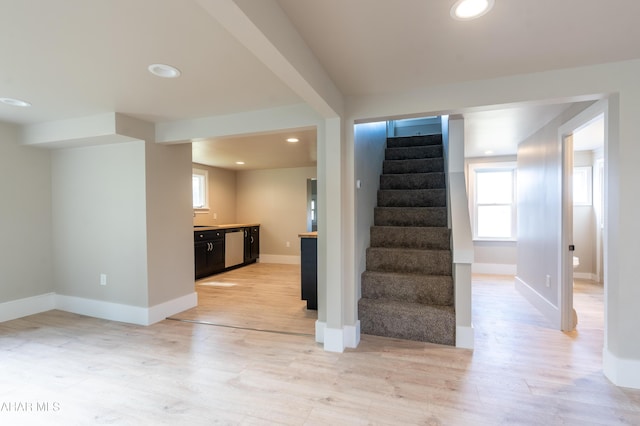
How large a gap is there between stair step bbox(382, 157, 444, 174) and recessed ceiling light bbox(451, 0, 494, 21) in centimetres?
282

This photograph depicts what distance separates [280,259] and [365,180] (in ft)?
13.8

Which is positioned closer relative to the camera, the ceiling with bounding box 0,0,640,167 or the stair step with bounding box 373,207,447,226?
the ceiling with bounding box 0,0,640,167

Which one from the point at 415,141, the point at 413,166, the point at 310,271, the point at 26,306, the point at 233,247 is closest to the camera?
the point at 26,306

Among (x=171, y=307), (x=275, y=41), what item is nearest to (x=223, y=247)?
(x=171, y=307)

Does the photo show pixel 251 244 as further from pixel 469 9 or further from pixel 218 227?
pixel 469 9

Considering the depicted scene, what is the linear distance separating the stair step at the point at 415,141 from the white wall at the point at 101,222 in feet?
11.4

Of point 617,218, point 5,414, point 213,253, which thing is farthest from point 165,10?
point 213,253

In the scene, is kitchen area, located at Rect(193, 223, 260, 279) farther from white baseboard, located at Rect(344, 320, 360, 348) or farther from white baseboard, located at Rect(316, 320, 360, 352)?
white baseboard, located at Rect(344, 320, 360, 348)

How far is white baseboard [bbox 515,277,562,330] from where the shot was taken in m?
3.01

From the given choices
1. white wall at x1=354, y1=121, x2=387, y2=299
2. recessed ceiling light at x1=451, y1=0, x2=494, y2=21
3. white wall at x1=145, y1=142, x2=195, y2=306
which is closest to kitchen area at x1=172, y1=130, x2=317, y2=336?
white wall at x1=145, y1=142, x2=195, y2=306

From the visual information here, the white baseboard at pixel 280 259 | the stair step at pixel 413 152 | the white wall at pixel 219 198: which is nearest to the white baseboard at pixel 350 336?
the stair step at pixel 413 152

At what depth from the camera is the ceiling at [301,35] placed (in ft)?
4.65

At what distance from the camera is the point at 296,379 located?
209cm

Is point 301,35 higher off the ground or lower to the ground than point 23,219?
higher
